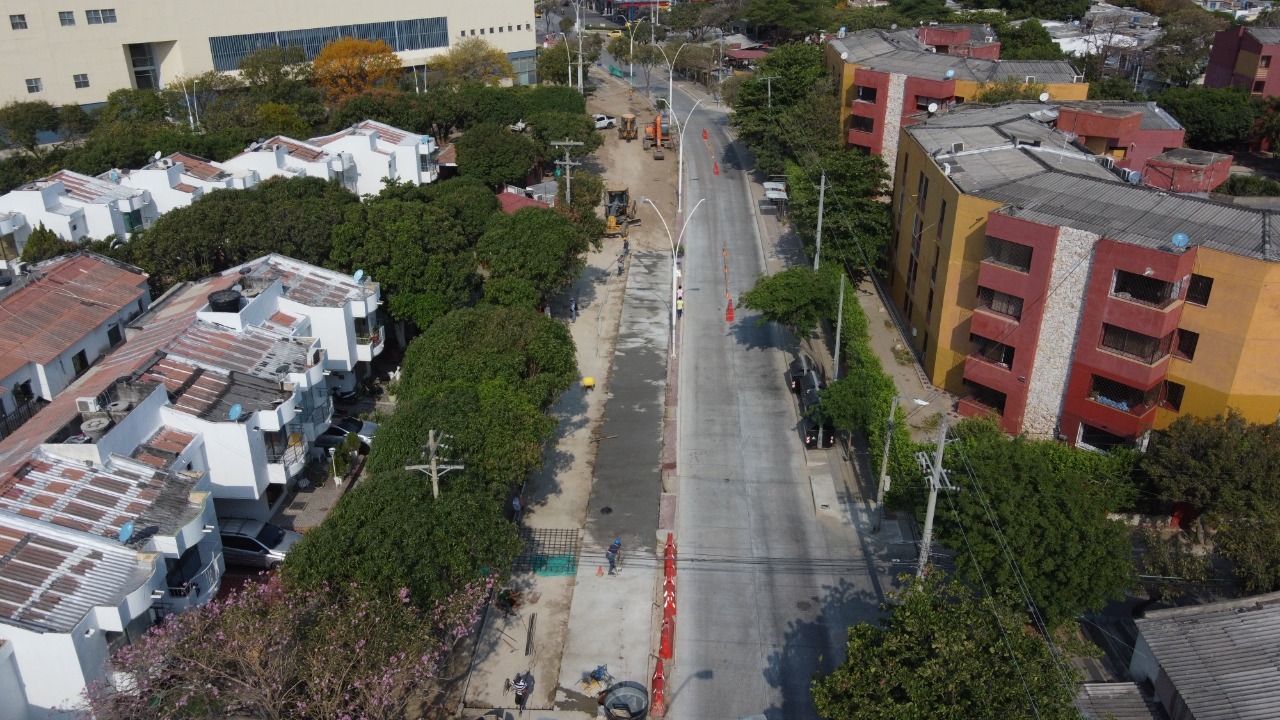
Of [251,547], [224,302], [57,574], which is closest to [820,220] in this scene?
[224,302]

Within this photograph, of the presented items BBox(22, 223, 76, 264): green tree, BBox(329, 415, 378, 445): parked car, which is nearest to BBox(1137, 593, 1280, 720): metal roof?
BBox(329, 415, 378, 445): parked car

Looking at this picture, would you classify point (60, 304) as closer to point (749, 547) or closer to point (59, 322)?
point (59, 322)

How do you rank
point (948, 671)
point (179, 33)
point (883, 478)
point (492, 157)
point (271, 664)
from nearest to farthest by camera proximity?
point (948, 671)
point (271, 664)
point (883, 478)
point (492, 157)
point (179, 33)

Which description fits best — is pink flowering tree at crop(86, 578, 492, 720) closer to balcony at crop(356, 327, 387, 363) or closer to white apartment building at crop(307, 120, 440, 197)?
balcony at crop(356, 327, 387, 363)

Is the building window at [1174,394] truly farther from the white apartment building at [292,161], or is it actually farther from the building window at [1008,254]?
the white apartment building at [292,161]

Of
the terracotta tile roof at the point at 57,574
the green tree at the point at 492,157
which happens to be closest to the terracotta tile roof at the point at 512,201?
the green tree at the point at 492,157
